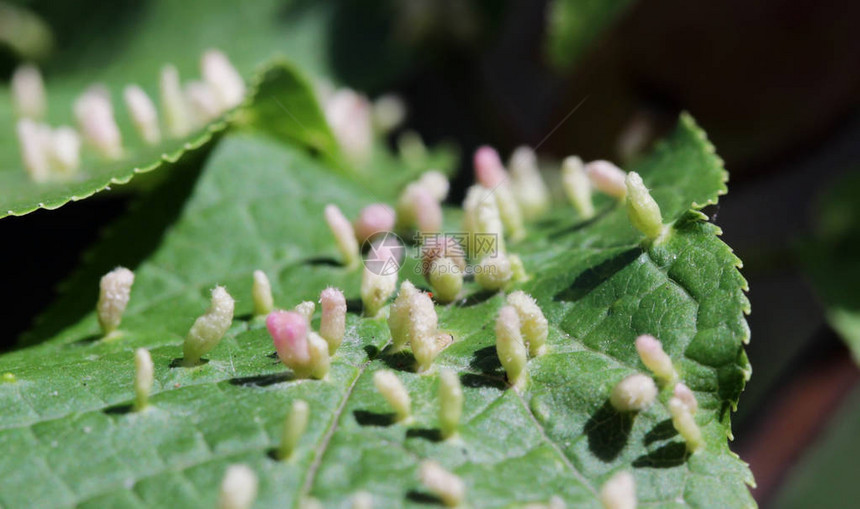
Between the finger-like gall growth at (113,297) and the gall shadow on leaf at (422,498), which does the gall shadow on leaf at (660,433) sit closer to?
the gall shadow on leaf at (422,498)

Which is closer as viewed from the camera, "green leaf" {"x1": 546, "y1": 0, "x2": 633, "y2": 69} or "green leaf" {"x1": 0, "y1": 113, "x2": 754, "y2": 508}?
"green leaf" {"x1": 0, "y1": 113, "x2": 754, "y2": 508}

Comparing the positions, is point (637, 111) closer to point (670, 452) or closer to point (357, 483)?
point (670, 452)

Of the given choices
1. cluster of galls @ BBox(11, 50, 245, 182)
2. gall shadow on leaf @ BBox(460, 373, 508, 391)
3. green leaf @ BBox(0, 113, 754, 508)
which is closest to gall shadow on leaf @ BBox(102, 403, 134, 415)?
green leaf @ BBox(0, 113, 754, 508)

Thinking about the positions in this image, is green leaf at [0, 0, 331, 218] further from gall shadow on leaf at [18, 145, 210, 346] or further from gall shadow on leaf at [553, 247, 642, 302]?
gall shadow on leaf at [553, 247, 642, 302]

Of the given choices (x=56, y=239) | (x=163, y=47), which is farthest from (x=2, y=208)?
(x=163, y=47)

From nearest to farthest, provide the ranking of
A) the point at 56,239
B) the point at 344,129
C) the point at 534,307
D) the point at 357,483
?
the point at 357,483
the point at 534,307
the point at 56,239
the point at 344,129

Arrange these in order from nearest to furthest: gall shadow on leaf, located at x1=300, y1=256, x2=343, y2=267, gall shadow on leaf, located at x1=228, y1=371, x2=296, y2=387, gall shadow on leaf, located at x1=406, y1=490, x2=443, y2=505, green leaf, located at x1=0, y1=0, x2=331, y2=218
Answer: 1. gall shadow on leaf, located at x1=406, y1=490, x2=443, y2=505
2. gall shadow on leaf, located at x1=228, y1=371, x2=296, y2=387
3. gall shadow on leaf, located at x1=300, y1=256, x2=343, y2=267
4. green leaf, located at x1=0, y1=0, x2=331, y2=218
